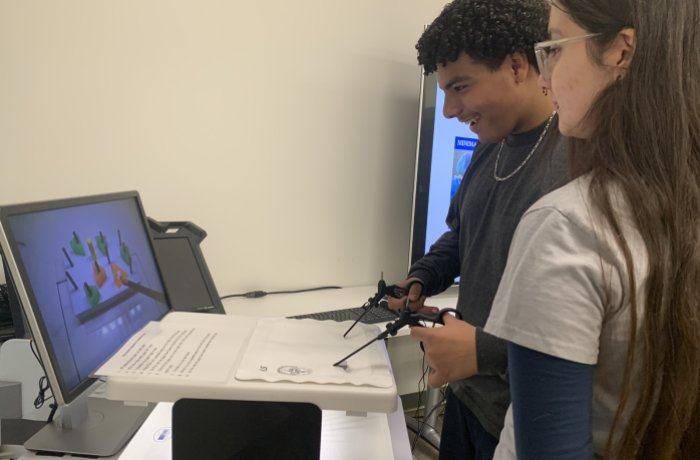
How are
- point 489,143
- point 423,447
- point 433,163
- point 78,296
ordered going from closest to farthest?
point 78,296 < point 489,143 < point 433,163 < point 423,447

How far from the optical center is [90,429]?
0.74 metres

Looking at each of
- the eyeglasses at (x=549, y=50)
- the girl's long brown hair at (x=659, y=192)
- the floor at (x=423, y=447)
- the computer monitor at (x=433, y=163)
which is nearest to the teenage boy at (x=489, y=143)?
the eyeglasses at (x=549, y=50)

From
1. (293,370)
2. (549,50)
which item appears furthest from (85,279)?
(549,50)

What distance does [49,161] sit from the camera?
4.65ft

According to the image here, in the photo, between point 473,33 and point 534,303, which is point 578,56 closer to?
point 534,303

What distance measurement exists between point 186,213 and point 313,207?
1.56 ft

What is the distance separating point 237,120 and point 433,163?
0.77 meters

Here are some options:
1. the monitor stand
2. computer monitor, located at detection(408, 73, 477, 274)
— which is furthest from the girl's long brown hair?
computer monitor, located at detection(408, 73, 477, 274)

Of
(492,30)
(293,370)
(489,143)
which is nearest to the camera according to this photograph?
(293,370)

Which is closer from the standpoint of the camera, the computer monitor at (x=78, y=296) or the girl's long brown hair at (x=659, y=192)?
the girl's long brown hair at (x=659, y=192)

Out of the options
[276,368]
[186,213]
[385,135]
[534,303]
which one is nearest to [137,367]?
[276,368]

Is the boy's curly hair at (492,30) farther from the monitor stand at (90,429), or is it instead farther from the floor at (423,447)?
the floor at (423,447)

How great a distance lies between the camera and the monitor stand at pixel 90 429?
2.26ft

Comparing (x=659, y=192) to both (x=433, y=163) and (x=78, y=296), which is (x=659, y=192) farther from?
(x=433, y=163)
